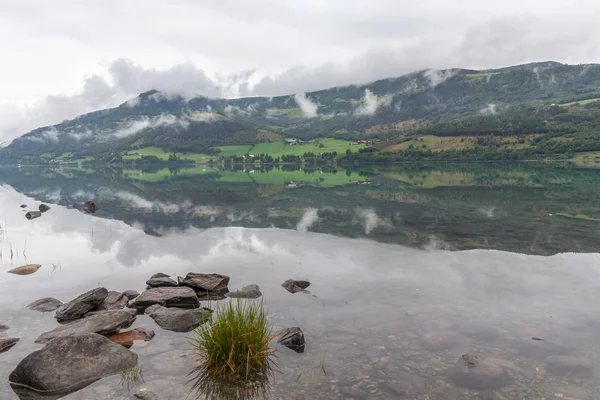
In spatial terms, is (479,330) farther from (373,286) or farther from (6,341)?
(6,341)

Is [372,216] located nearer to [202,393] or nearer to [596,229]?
[596,229]

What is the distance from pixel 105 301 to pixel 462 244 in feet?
80.7

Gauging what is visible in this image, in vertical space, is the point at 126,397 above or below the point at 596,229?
above

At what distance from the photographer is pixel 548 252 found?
90.7 feet

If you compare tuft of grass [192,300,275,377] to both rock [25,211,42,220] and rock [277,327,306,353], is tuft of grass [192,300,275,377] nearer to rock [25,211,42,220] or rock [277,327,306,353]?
rock [277,327,306,353]

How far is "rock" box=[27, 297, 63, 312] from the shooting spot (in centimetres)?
1830

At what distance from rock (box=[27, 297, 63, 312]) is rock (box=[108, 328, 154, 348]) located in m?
5.34

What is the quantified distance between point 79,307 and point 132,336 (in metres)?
3.90

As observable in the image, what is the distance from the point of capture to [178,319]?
54.0ft

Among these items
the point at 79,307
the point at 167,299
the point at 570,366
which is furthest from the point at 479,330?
the point at 79,307

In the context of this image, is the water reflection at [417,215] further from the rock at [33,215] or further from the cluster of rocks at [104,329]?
the cluster of rocks at [104,329]

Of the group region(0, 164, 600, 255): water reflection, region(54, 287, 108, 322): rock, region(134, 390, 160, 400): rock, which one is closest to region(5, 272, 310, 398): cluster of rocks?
region(54, 287, 108, 322): rock

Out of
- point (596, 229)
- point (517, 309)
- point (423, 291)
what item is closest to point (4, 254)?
point (423, 291)

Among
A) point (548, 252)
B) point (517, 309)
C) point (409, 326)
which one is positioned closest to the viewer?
point (409, 326)
